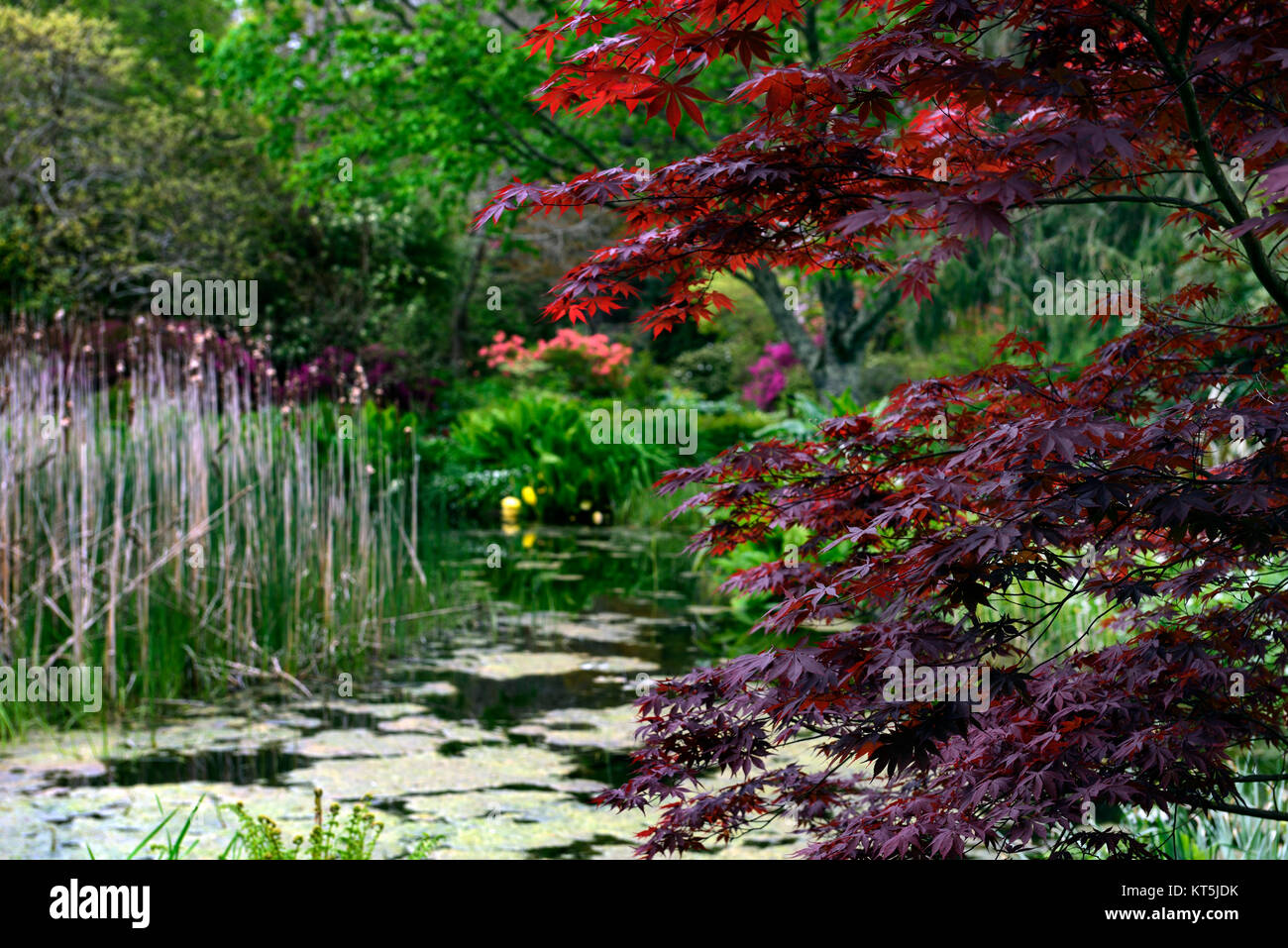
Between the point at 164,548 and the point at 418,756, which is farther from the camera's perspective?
the point at 164,548

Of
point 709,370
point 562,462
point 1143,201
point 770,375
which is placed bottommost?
point 562,462

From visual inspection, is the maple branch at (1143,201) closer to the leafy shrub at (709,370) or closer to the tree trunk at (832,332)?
the tree trunk at (832,332)

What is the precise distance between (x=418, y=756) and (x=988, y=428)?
101 inches

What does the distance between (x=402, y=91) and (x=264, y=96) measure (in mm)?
1240

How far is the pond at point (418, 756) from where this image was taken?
3096 millimetres

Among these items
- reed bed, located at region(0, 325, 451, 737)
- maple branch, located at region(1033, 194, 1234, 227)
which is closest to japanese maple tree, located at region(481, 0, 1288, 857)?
maple branch, located at region(1033, 194, 1234, 227)

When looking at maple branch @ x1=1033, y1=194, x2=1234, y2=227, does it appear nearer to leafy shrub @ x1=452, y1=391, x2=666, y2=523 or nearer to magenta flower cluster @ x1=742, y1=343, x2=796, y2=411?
leafy shrub @ x1=452, y1=391, x2=666, y2=523

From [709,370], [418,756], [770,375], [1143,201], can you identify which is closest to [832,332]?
[770,375]

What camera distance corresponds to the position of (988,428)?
1.88 meters

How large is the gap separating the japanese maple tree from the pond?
104 cm

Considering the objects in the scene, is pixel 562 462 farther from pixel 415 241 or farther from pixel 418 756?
pixel 415 241
